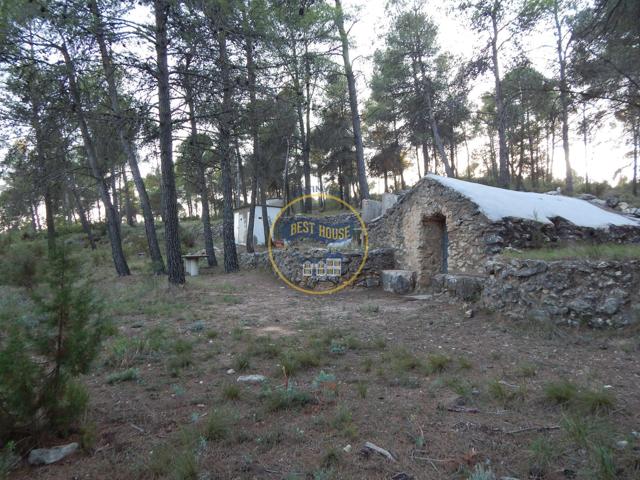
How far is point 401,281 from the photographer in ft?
31.2

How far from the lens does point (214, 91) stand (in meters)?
8.12

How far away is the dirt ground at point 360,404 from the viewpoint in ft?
7.93

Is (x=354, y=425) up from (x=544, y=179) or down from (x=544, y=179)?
down

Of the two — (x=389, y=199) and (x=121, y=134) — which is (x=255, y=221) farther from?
(x=121, y=134)

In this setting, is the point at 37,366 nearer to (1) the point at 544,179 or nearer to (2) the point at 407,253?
(2) the point at 407,253

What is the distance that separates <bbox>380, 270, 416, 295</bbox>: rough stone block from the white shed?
15.1 m

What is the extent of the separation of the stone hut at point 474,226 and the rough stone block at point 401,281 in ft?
0.80

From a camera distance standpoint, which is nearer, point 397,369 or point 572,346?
point 397,369

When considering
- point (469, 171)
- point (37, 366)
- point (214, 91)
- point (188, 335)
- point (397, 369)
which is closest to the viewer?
point (37, 366)

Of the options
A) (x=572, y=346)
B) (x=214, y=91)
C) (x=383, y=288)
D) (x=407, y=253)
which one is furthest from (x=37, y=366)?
(x=407, y=253)

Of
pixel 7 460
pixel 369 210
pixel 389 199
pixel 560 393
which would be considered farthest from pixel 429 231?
pixel 7 460

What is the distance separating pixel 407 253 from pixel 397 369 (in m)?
6.75

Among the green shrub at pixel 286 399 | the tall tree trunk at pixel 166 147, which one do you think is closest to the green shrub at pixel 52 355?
the green shrub at pixel 286 399

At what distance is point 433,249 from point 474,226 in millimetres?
1832
